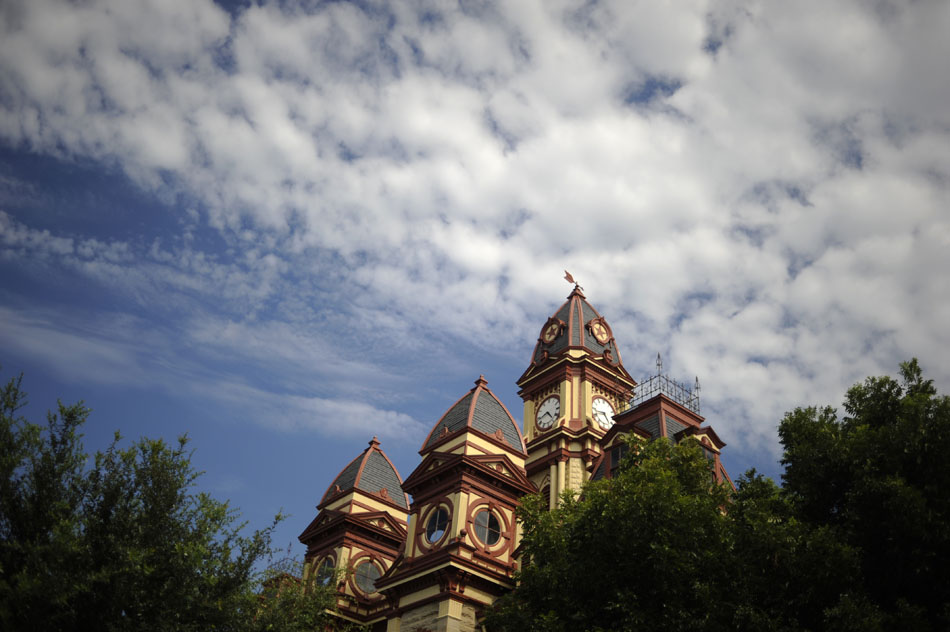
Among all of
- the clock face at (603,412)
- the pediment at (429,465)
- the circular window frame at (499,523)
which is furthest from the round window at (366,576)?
the clock face at (603,412)

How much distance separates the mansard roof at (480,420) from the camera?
38.2 meters

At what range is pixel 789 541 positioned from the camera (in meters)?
21.9

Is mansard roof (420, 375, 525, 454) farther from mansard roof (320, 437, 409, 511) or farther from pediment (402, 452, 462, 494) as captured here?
mansard roof (320, 437, 409, 511)

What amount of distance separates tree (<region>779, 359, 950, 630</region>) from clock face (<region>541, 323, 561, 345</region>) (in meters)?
24.4

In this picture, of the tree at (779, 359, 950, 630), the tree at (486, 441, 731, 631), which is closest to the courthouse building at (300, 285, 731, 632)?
the tree at (486, 441, 731, 631)

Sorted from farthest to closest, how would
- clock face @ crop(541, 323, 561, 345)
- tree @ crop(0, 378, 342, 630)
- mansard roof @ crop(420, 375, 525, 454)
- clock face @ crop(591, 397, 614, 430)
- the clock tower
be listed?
1. clock face @ crop(541, 323, 561, 345)
2. clock face @ crop(591, 397, 614, 430)
3. the clock tower
4. mansard roof @ crop(420, 375, 525, 454)
5. tree @ crop(0, 378, 342, 630)

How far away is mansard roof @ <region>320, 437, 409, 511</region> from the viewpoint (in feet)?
146

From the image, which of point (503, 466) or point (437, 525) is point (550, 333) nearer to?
point (503, 466)

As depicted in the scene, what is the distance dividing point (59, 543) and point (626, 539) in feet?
51.7

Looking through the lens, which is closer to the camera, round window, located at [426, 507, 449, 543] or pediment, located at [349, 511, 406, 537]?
round window, located at [426, 507, 449, 543]

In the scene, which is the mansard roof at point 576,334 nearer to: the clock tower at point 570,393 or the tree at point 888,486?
the clock tower at point 570,393

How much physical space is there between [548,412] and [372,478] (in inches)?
432

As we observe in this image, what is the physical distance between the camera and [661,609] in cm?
2317

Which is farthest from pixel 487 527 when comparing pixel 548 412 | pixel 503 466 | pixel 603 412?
pixel 603 412
